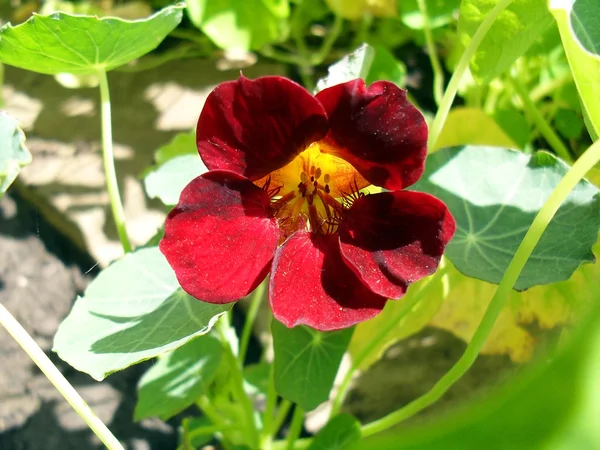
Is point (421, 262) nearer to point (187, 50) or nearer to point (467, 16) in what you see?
point (467, 16)

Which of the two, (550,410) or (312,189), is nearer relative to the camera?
(550,410)

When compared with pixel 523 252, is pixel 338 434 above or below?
below

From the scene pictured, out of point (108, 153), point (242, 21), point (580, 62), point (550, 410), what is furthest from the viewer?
point (242, 21)

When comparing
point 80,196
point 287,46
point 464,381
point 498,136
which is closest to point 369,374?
point 464,381

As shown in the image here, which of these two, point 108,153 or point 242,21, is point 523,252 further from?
point 242,21

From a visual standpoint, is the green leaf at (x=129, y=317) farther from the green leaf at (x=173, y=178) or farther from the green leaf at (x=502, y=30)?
the green leaf at (x=502, y=30)

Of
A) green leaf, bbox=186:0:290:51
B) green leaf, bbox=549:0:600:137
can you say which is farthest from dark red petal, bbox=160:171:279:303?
green leaf, bbox=186:0:290:51

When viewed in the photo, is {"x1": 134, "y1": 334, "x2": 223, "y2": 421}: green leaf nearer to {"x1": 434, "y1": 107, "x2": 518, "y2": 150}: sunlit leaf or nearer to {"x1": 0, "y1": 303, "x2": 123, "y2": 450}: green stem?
{"x1": 0, "y1": 303, "x2": 123, "y2": 450}: green stem

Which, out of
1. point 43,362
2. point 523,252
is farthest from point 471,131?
point 43,362
